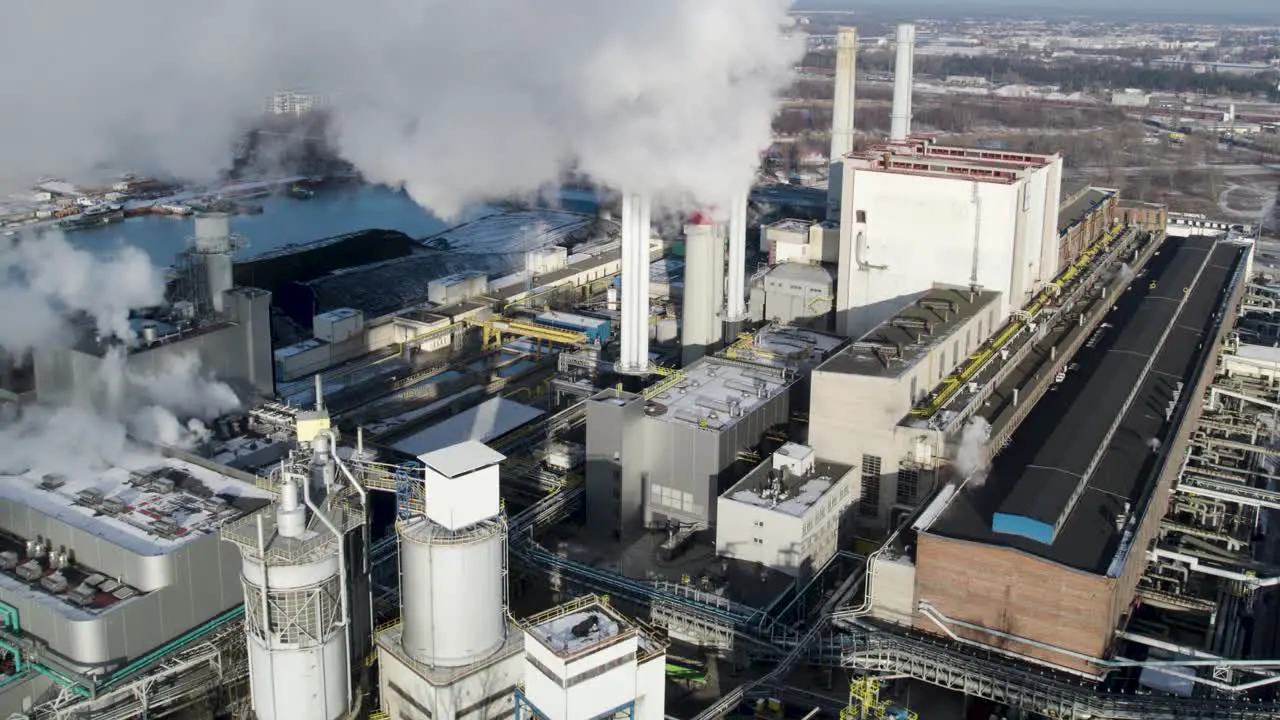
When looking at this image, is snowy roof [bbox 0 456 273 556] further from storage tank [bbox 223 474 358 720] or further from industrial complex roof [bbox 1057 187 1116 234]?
industrial complex roof [bbox 1057 187 1116 234]

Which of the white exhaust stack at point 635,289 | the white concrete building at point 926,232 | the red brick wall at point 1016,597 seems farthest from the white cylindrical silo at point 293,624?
the white concrete building at point 926,232

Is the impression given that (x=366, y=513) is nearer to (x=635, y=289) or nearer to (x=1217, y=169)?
(x=635, y=289)

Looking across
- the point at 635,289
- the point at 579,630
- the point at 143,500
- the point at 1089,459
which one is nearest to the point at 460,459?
the point at 579,630

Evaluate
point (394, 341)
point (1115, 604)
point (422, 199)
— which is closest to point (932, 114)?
point (394, 341)

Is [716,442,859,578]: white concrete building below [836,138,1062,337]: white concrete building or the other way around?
below

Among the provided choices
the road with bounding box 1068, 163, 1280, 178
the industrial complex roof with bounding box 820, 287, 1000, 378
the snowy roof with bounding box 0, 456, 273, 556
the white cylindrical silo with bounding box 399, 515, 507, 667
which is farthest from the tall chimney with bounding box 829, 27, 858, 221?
the road with bounding box 1068, 163, 1280, 178

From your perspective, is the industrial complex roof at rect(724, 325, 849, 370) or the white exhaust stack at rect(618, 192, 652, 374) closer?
the industrial complex roof at rect(724, 325, 849, 370)

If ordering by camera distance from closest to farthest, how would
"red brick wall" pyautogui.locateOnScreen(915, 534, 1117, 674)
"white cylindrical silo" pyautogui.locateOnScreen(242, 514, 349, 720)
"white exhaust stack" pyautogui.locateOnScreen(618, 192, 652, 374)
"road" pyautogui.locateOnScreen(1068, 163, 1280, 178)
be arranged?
1. "white cylindrical silo" pyautogui.locateOnScreen(242, 514, 349, 720)
2. "red brick wall" pyautogui.locateOnScreen(915, 534, 1117, 674)
3. "white exhaust stack" pyautogui.locateOnScreen(618, 192, 652, 374)
4. "road" pyautogui.locateOnScreen(1068, 163, 1280, 178)

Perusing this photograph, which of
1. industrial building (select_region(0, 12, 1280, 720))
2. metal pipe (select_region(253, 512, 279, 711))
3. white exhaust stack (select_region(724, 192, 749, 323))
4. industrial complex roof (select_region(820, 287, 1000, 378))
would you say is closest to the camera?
metal pipe (select_region(253, 512, 279, 711))

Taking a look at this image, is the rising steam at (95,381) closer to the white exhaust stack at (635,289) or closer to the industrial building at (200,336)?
the industrial building at (200,336)

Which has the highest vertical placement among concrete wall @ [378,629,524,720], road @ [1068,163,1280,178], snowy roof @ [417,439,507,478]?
snowy roof @ [417,439,507,478]
